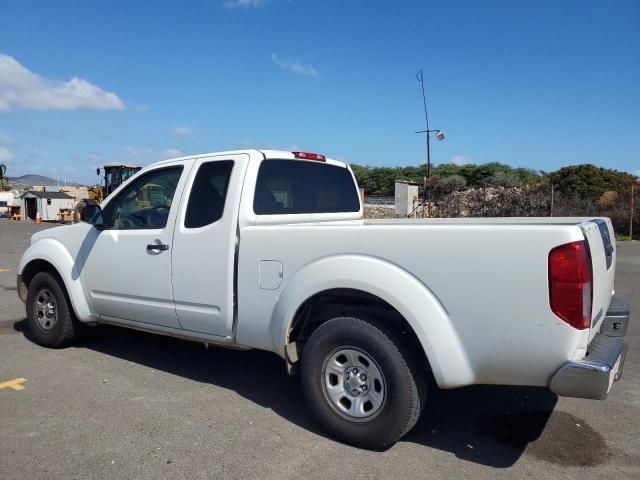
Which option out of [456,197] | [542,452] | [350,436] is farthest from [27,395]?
[456,197]

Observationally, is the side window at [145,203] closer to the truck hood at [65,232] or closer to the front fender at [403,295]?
the truck hood at [65,232]

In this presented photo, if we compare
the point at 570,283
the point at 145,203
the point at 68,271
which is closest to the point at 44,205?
the point at 68,271

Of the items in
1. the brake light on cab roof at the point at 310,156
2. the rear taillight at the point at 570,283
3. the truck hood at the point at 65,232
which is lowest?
the rear taillight at the point at 570,283

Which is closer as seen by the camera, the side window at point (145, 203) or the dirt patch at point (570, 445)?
the dirt patch at point (570, 445)

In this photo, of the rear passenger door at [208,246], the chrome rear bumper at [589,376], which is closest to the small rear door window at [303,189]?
the rear passenger door at [208,246]

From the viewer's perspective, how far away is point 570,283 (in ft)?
8.86

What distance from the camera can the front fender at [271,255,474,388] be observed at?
3.01m

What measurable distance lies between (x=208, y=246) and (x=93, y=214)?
151 cm

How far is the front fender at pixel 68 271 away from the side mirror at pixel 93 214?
1.73 feet

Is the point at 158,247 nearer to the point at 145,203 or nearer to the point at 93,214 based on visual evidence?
the point at 145,203

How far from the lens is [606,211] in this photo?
2012 cm

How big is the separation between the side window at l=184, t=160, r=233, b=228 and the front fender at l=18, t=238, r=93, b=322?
1610mm

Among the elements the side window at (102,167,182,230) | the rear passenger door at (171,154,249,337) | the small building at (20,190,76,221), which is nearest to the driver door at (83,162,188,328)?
the side window at (102,167,182,230)

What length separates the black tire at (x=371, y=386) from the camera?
3.16 m
